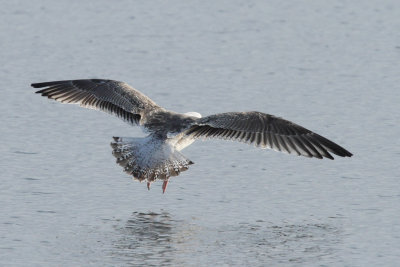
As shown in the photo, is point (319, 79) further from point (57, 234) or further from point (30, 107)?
point (57, 234)

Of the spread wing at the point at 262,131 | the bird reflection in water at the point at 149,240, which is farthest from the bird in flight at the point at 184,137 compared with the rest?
the bird reflection in water at the point at 149,240

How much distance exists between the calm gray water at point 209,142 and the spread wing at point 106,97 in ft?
2.06

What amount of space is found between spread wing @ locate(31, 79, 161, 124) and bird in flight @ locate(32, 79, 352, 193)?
0.02 metres

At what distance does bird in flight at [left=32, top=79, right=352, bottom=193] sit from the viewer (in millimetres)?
9406

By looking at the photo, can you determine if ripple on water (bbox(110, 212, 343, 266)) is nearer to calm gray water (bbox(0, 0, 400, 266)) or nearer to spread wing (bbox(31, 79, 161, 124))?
calm gray water (bbox(0, 0, 400, 266))

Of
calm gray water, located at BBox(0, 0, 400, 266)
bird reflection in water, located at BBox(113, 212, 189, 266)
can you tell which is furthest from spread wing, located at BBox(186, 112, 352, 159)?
bird reflection in water, located at BBox(113, 212, 189, 266)

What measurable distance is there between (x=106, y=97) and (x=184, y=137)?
4.56ft

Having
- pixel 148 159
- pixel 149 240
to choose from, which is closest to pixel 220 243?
pixel 149 240

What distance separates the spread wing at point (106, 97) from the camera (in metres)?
10.8

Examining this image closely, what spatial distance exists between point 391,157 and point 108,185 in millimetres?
3659

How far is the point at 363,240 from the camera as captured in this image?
27.1ft

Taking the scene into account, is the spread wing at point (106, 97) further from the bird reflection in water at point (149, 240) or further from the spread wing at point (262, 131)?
the bird reflection in water at point (149, 240)

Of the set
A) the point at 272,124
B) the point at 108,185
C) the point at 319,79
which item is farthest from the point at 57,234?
the point at 319,79

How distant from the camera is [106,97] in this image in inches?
434
